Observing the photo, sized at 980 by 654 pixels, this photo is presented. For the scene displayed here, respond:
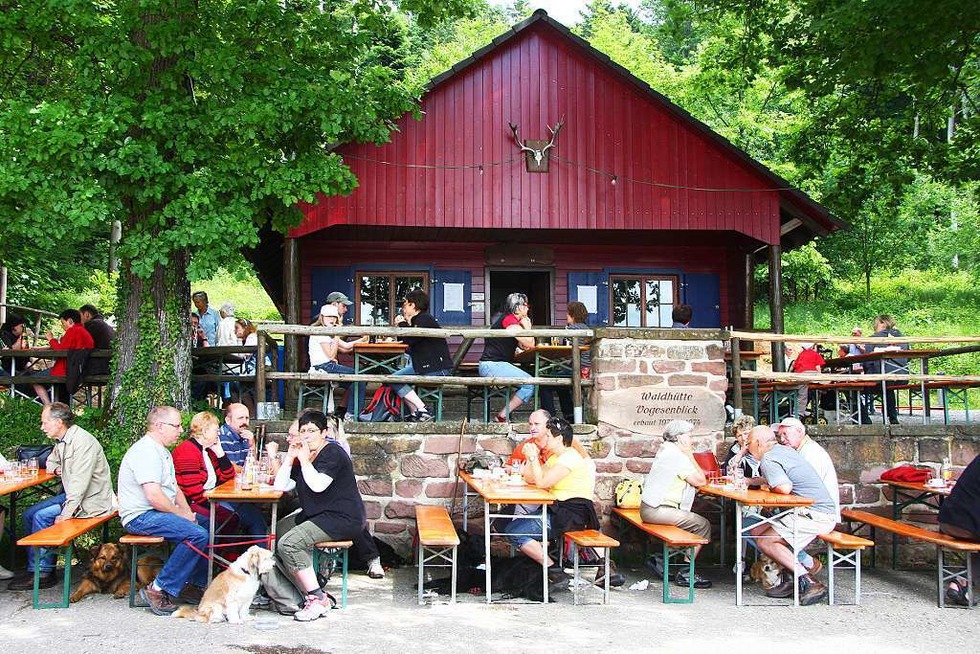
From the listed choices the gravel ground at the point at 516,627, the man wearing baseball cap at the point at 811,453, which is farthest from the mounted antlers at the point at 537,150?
the gravel ground at the point at 516,627

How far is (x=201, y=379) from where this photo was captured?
37.7 ft

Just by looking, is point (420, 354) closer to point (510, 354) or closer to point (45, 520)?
point (510, 354)

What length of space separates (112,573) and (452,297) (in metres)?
8.20

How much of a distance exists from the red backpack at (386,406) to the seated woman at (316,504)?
2.34 m

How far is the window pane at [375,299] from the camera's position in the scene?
591 inches

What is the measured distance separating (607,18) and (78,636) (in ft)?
114

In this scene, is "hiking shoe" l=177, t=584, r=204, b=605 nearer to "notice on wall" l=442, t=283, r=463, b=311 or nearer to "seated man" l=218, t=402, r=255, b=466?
"seated man" l=218, t=402, r=255, b=466

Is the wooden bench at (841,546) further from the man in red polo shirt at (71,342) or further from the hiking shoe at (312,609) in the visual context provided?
the man in red polo shirt at (71,342)

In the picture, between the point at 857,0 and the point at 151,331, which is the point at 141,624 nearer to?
the point at 151,331

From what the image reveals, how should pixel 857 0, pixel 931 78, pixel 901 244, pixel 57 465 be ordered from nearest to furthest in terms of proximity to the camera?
pixel 57 465
pixel 857 0
pixel 931 78
pixel 901 244

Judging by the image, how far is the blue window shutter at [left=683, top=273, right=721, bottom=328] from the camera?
15398mm

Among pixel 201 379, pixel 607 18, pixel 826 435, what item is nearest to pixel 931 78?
pixel 826 435

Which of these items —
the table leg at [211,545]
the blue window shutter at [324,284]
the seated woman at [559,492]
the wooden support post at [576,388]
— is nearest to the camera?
the table leg at [211,545]

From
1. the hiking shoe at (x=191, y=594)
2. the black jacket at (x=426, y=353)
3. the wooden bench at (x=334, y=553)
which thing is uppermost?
the black jacket at (x=426, y=353)
